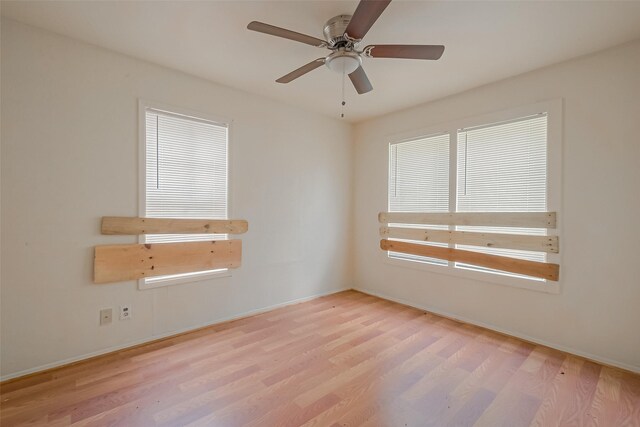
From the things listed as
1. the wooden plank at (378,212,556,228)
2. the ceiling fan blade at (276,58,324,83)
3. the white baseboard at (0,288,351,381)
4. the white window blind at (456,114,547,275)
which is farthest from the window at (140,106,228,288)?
the white window blind at (456,114,547,275)

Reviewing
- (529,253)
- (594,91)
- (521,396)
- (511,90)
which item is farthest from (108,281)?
(594,91)

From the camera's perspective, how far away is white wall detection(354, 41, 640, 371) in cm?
235

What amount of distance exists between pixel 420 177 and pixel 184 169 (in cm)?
281

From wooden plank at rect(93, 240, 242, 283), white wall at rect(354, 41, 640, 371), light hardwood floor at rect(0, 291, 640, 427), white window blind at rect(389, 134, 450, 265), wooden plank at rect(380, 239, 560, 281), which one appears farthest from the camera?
white window blind at rect(389, 134, 450, 265)

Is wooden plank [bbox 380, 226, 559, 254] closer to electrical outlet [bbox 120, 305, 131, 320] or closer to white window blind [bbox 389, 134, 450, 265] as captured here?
white window blind [bbox 389, 134, 450, 265]

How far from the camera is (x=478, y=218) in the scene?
10.5 feet

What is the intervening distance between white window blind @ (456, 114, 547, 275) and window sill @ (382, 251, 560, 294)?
82 millimetres

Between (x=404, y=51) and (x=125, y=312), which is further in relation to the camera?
(x=125, y=312)

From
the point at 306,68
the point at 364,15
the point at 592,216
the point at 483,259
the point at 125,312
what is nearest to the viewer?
the point at 364,15

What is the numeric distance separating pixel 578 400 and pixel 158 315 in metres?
3.44

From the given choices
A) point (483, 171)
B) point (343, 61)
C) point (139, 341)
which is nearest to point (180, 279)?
point (139, 341)

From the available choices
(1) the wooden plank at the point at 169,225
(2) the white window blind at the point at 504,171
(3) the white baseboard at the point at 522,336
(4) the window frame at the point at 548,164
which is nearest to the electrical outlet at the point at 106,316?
(1) the wooden plank at the point at 169,225

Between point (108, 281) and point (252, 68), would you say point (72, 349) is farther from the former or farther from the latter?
point (252, 68)

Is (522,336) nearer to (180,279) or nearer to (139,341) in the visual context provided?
(180,279)
